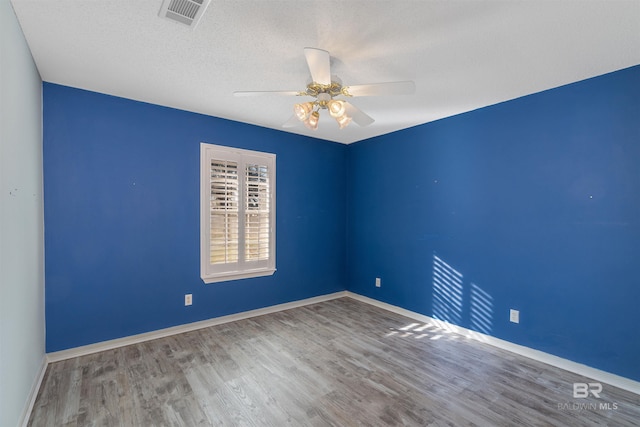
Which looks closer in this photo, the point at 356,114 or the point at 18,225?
the point at 18,225

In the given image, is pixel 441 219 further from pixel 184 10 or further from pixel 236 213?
pixel 184 10

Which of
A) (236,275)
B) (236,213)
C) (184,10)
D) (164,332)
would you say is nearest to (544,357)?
(236,275)

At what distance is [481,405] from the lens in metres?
2.10

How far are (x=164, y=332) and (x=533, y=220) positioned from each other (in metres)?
3.91

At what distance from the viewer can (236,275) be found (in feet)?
12.2

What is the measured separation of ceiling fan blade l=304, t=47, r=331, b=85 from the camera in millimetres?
1674

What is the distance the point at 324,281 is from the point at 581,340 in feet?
9.77

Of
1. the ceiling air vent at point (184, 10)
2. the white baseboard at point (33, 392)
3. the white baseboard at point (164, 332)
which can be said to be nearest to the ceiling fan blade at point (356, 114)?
the ceiling air vent at point (184, 10)

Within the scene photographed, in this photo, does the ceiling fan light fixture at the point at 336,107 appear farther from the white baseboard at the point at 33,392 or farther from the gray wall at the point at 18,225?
the white baseboard at the point at 33,392

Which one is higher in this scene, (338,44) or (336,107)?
(338,44)

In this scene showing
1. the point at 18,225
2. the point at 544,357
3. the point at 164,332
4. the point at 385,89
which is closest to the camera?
the point at 18,225

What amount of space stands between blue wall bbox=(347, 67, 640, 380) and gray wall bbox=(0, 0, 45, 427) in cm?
366

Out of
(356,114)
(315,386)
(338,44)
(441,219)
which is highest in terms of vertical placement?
(338,44)

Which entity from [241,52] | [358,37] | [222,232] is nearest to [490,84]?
[358,37]
